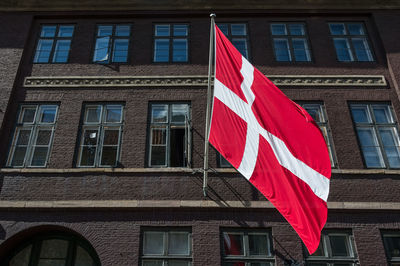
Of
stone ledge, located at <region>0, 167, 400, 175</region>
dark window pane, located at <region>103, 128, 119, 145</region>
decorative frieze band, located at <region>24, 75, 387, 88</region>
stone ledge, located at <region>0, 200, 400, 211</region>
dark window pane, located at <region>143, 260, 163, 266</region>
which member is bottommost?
dark window pane, located at <region>143, 260, 163, 266</region>

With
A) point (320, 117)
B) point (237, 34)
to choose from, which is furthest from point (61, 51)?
point (320, 117)

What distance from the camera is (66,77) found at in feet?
40.5

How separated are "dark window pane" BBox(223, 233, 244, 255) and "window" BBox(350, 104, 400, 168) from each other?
4.60 metres

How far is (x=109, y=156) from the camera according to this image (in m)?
11.0

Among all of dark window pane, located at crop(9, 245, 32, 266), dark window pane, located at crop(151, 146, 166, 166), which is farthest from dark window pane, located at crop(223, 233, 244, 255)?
dark window pane, located at crop(9, 245, 32, 266)

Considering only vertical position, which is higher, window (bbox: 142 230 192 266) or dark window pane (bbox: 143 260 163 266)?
window (bbox: 142 230 192 266)

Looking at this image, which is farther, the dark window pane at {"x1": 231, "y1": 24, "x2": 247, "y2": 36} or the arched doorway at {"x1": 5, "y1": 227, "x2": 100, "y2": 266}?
the dark window pane at {"x1": 231, "y1": 24, "x2": 247, "y2": 36}

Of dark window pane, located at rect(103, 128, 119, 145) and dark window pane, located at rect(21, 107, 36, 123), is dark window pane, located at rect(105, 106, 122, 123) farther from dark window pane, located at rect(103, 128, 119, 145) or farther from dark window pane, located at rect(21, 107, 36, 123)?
dark window pane, located at rect(21, 107, 36, 123)

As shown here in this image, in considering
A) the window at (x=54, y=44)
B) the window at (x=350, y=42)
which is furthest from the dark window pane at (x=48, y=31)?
the window at (x=350, y=42)

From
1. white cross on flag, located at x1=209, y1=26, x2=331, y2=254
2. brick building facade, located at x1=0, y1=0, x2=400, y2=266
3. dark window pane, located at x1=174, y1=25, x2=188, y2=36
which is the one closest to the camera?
white cross on flag, located at x1=209, y1=26, x2=331, y2=254

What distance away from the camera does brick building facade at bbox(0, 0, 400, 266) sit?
9820mm

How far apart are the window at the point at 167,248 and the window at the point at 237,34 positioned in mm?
6919

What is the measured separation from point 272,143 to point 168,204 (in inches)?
140

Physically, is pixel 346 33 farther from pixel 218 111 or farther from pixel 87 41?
pixel 87 41
